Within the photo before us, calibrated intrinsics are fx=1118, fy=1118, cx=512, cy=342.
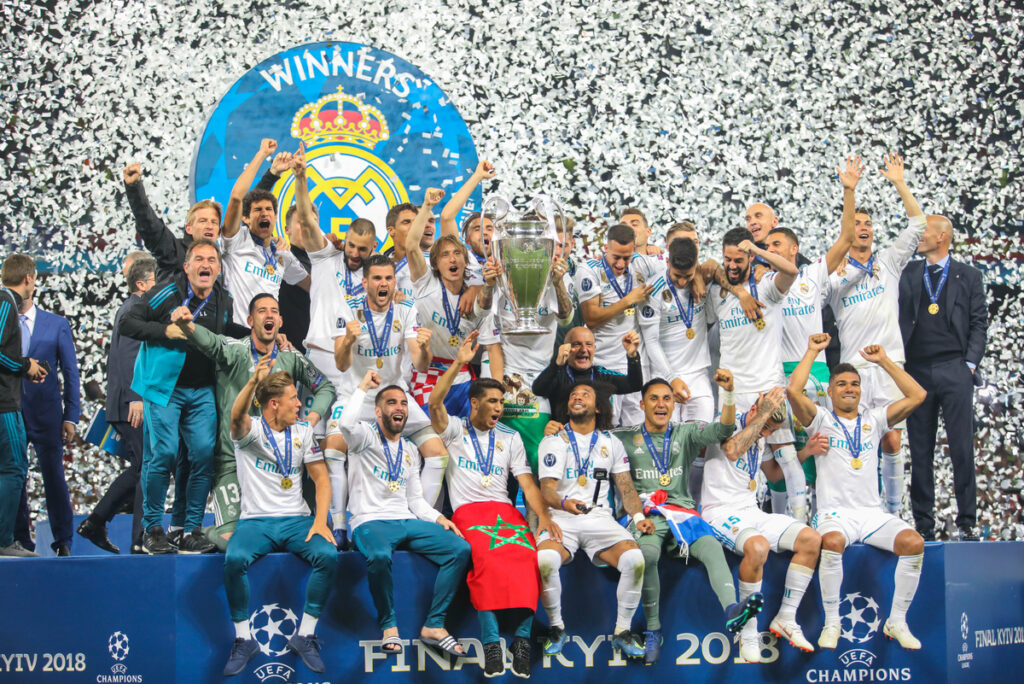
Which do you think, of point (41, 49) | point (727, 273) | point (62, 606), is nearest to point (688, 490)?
point (727, 273)

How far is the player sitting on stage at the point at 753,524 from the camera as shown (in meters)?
4.84

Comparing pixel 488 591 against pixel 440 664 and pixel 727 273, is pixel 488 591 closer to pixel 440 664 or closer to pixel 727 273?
pixel 440 664

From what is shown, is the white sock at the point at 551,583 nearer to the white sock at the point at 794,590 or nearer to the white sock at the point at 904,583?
the white sock at the point at 794,590

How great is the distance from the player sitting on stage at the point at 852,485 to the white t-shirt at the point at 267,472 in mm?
2296

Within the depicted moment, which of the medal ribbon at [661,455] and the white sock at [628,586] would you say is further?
the medal ribbon at [661,455]

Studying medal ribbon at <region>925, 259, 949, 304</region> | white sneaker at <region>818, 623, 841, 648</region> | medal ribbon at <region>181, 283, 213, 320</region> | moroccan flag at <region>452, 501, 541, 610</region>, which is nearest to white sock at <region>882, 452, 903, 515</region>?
medal ribbon at <region>925, 259, 949, 304</region>

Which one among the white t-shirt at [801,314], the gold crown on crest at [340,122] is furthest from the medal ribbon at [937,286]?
the gold crown on crest at [340,122]

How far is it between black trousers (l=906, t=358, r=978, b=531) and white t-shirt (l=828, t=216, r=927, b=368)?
35 centimetres

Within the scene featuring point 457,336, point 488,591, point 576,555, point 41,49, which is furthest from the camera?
point 41,49

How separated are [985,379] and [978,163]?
1.54 meters

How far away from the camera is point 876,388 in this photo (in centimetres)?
591

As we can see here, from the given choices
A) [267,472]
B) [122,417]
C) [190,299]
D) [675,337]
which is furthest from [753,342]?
[122,417]

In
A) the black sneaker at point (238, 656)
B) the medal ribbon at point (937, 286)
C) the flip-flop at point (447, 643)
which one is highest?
the medal ribbon at point (937, 286)

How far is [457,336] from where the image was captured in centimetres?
553
